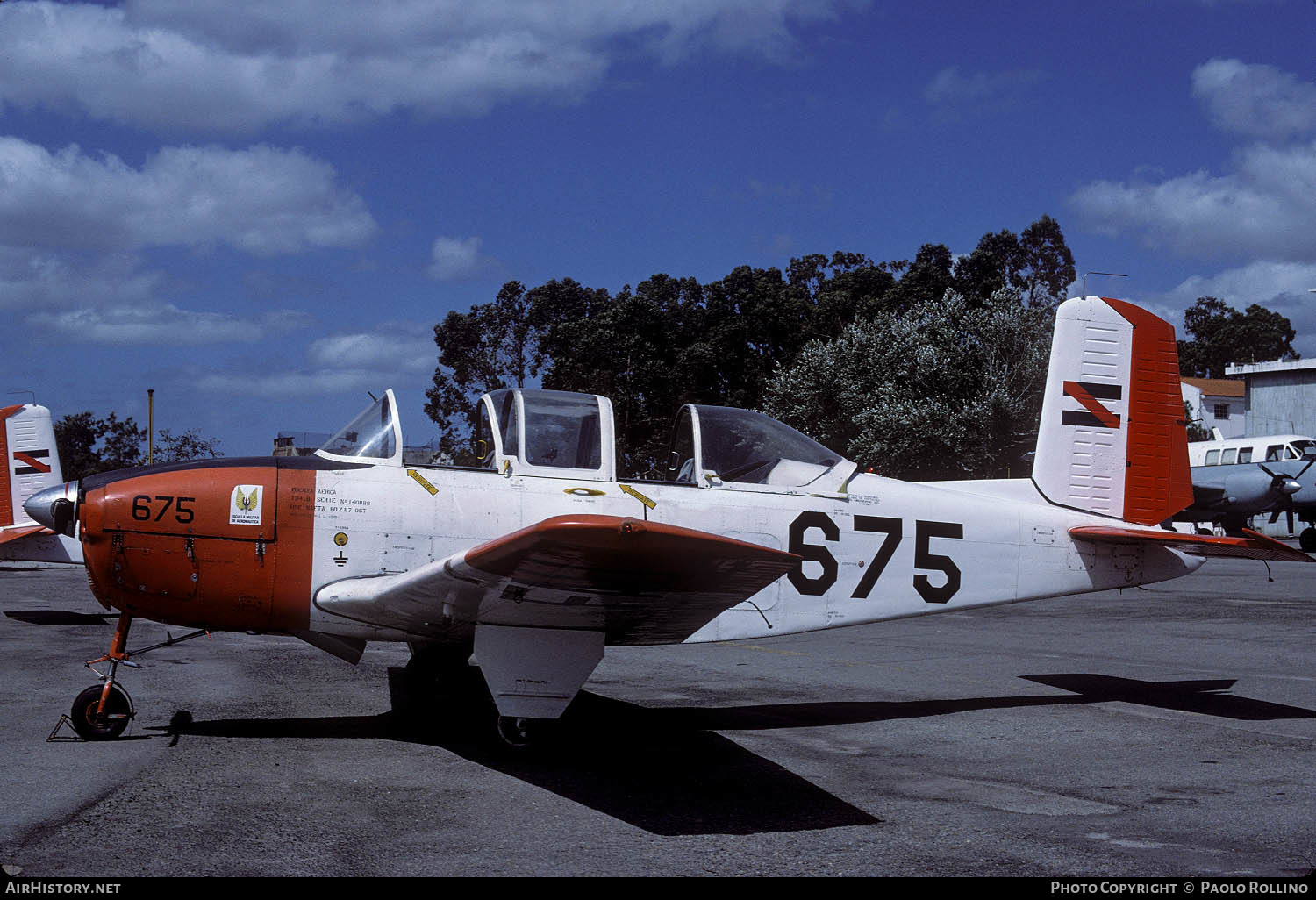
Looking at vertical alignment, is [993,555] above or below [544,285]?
below

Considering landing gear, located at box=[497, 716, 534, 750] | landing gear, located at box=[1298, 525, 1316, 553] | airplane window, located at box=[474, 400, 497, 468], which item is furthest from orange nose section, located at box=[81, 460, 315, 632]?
landing gear, located at box=[1298, 525, 1316, 553]

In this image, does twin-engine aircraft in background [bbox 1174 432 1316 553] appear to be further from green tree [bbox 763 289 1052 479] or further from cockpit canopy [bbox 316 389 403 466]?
cockpit canopy [bbox 316 389 403 466]

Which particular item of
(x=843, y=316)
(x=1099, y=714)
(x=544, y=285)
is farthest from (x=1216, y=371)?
(x=1099, y=714)

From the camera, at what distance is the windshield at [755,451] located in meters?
7.63

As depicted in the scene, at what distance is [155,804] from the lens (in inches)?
200

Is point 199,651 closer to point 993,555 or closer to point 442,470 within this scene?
point 442,470

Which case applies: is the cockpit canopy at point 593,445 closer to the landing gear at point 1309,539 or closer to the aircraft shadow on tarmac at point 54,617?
the aircraft shadow on tarmac at point 54,617

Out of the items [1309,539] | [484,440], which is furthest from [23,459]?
[1309,539]

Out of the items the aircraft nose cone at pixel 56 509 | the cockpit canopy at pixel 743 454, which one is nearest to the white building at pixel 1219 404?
the cockpit canopy at pixel 743 454

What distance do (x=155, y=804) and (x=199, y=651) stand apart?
7427mm

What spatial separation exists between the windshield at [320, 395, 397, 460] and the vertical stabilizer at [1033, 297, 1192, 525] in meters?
5.47

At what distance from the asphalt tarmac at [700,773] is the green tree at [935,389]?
83.9 feet

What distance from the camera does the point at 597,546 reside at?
468cm
